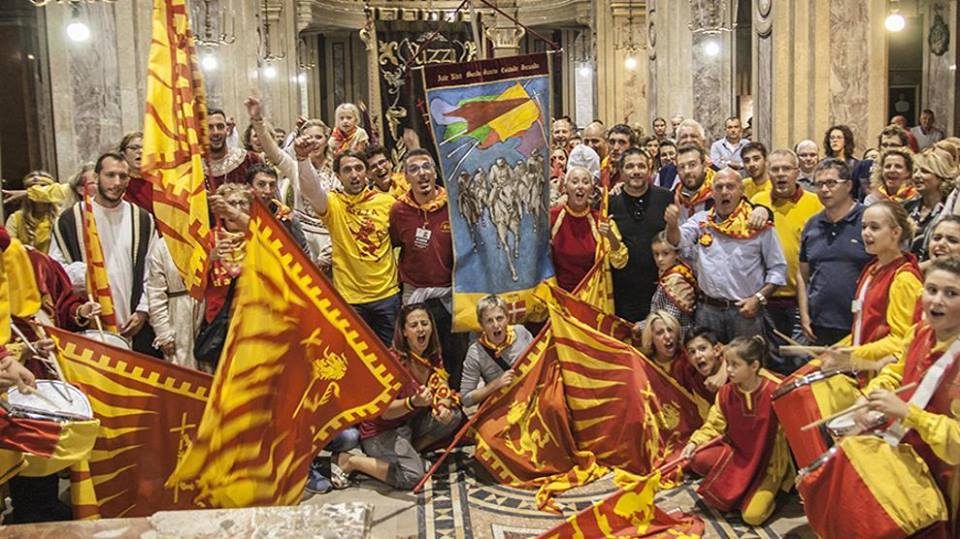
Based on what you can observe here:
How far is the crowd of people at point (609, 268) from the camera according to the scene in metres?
5.79

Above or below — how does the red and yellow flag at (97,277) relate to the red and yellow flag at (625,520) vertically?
above

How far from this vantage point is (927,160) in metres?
6.51

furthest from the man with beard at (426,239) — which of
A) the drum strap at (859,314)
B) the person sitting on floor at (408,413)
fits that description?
the drum strap at (859,314)

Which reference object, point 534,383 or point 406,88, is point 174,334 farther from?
point 406,88

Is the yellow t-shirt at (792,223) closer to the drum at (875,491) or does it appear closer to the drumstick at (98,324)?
the drum at (875,491)

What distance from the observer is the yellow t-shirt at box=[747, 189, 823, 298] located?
6.80 meters

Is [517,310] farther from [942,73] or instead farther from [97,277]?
[942,73]

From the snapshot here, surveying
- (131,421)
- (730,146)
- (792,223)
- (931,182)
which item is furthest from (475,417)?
(730,146)

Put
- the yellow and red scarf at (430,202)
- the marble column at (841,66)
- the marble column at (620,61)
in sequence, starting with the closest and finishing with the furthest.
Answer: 1. the yellow and red scarf at (430,202)
2. the marble column at (841,66)
3. the marble column at (620,61)

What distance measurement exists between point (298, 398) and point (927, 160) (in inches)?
167

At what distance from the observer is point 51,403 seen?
4.58 m

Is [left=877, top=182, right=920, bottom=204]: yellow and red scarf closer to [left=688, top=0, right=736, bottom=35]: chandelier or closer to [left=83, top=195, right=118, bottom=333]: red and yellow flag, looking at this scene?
[left=83, top=195, right=118, bottom=333]: red and yellow flag

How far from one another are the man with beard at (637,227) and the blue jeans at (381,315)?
1579 millimetres

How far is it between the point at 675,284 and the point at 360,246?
2146mm
